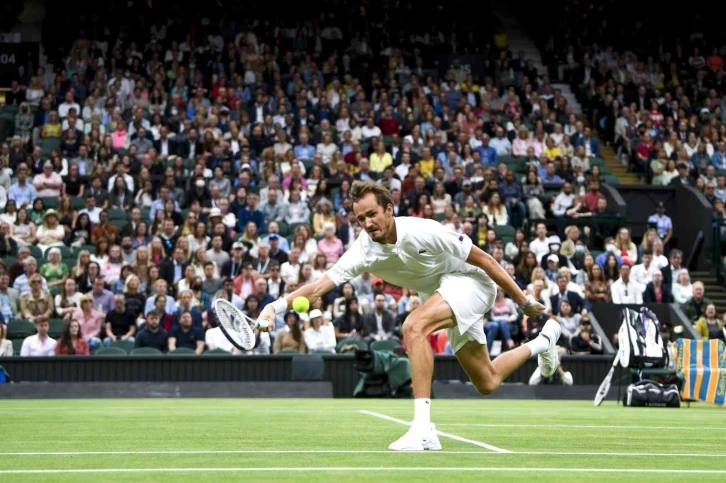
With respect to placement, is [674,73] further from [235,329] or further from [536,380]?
[235,329]

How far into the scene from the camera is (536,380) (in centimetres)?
1884

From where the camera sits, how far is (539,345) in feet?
31.5

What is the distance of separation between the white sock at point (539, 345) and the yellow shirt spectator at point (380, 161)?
48.4 ft

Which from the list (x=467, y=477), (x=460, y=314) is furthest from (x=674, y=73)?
(x=467, y=477)

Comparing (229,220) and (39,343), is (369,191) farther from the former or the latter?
(229,220)

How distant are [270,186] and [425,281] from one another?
1422cm

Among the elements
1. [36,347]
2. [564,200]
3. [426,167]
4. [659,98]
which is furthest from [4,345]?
[659,98]

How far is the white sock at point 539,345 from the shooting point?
374 inches

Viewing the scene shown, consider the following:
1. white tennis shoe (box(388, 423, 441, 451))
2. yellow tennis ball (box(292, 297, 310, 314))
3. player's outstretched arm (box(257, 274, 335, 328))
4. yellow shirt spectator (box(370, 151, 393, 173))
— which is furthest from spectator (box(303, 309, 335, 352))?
yellow tennis ball (box(292, 297, 310, 314))

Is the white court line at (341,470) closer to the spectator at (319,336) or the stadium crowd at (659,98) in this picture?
the spectator at (319,336)

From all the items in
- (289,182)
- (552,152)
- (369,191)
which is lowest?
(369,191)

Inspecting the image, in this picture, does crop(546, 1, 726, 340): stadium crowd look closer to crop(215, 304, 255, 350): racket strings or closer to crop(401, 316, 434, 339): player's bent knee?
crop(401, 316, 434, 339): player's bent knee

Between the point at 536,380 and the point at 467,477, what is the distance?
1305 cm

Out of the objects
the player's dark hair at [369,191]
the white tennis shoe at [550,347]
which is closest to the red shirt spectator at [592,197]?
the white tennis shoe at [550,347]
